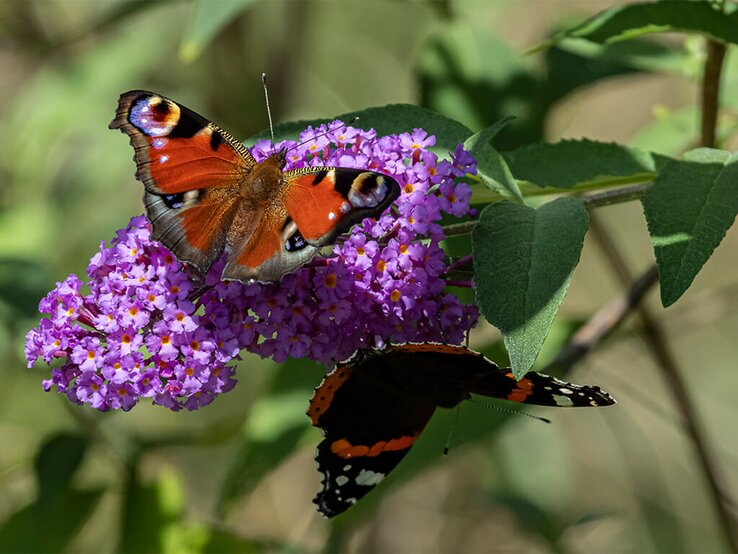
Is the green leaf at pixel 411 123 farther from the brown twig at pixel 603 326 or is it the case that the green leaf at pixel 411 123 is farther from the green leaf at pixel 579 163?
the brown twig at pixel 603 326

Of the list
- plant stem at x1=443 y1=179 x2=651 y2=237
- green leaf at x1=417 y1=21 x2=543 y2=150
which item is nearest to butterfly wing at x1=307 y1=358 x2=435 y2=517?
plant stem at x1=443 y1=179 x2=651 y2=237

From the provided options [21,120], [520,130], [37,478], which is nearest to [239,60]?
[21,120]

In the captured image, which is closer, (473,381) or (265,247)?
(265,247)

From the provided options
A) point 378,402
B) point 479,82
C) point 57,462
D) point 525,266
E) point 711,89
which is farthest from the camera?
point 479,82

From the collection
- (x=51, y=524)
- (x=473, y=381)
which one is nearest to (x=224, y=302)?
(x=473, y=381)

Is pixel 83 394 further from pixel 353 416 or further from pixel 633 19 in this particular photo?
pixel 633 19

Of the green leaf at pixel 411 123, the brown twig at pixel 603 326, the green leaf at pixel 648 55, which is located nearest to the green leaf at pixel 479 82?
the green leaf at pixel 648 55

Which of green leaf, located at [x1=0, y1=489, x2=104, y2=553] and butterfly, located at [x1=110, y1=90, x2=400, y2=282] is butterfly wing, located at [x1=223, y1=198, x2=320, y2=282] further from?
green leaf, located at [x1=0, y1=489, x2=104, y2=553]

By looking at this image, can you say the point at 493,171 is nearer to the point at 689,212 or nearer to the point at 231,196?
the point at 689,212
